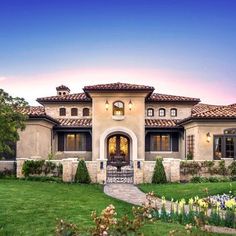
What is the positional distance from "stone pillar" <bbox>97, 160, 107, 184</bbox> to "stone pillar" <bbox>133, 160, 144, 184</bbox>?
1.82 m

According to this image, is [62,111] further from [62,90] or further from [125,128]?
[125,128]

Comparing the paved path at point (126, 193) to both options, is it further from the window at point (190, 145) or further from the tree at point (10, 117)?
the window at point (190, 145)

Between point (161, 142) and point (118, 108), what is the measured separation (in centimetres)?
539

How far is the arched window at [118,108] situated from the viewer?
32250mm

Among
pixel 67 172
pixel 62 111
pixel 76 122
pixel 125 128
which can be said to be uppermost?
pixel 62 111

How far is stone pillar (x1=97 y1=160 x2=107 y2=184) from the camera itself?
24697mm

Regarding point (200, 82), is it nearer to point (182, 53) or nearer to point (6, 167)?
point (182, 53)

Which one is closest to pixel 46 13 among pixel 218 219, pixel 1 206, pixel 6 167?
pixel 6 167

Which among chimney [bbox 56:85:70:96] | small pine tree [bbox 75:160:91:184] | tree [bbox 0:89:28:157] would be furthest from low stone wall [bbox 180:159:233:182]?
chimney [bbox 56:85:70:96]

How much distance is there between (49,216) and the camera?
1188 cm

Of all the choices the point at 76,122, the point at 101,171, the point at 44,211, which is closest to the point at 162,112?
the point at 76,122

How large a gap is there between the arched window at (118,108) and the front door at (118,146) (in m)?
3.43

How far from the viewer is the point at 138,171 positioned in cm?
2478

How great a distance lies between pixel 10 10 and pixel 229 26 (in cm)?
1272
